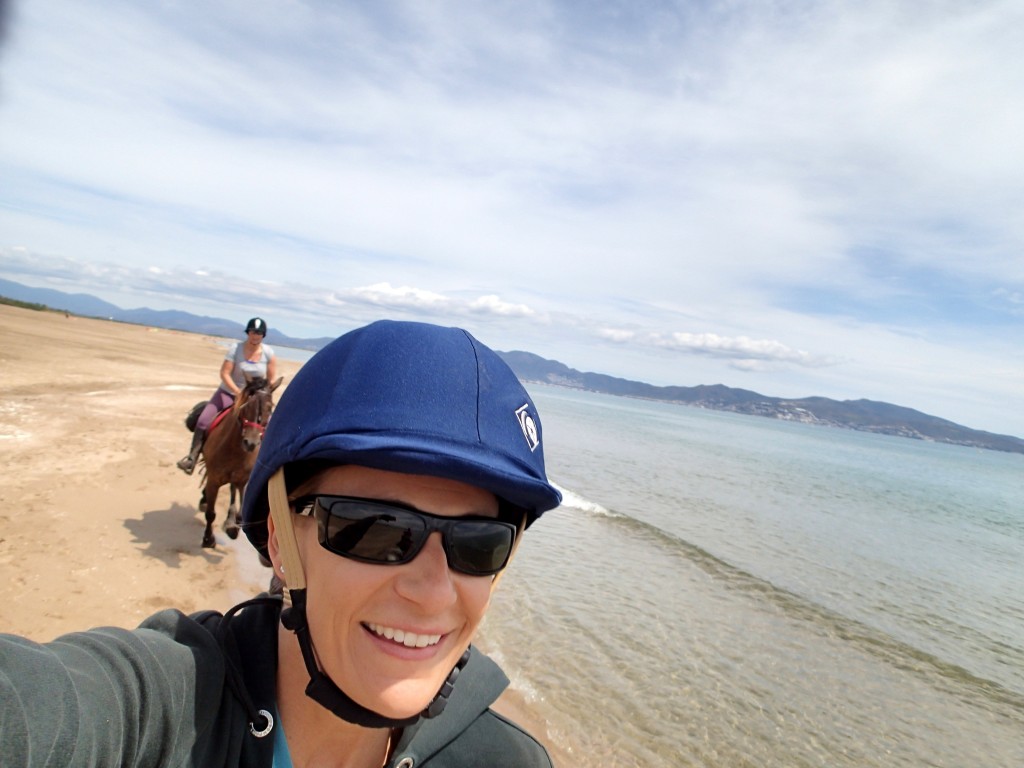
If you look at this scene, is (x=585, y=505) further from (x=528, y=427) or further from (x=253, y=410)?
(x=528, y=427)

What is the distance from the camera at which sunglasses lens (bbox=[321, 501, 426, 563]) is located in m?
1.54

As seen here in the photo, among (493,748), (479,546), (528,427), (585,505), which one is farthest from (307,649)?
(585,505)

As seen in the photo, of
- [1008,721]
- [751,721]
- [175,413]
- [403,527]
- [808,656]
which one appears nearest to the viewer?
[403,527]

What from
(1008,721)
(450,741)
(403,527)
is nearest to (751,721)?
(1008,721)

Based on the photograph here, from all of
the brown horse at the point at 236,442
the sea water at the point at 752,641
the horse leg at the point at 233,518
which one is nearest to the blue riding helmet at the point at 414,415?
the sea water at the point at 752,641

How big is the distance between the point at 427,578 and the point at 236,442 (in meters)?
7.46

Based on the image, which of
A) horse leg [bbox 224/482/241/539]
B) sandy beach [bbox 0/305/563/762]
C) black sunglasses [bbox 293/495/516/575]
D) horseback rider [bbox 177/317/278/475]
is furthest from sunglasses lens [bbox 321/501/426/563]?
horseback rider [bbox 177/317/278/475]

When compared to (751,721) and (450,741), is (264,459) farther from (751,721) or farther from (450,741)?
(751,721)

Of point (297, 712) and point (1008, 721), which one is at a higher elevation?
point (297, 712)

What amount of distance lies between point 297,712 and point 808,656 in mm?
9903

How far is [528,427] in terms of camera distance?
5.80 feet

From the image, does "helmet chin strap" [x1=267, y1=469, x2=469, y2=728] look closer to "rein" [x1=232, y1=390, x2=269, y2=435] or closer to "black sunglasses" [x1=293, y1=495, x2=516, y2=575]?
"black sunglasses" [x1=293, y1=495, x2=516, y2=575]

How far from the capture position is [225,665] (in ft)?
4.86

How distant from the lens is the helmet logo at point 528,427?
1.72 metres
